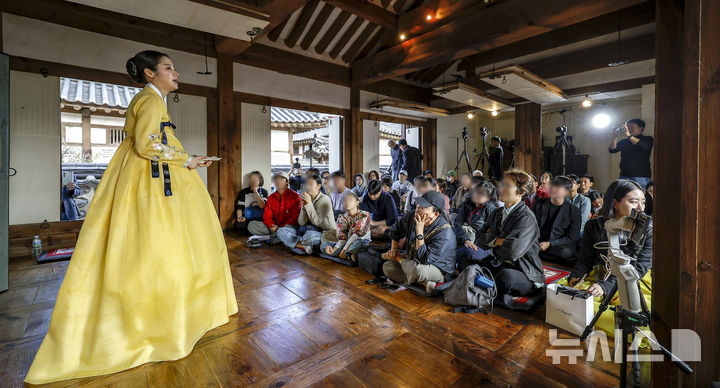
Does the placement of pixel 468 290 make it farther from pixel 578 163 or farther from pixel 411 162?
pixel 578 163

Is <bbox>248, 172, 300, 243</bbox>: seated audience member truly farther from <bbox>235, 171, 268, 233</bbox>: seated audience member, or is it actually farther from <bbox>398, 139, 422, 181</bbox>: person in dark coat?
<bbox>398, 139, 422, 181</bbox>: person in dark coat

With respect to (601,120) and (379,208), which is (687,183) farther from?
(601,120)

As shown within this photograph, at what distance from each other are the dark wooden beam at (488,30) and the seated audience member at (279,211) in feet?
9.46

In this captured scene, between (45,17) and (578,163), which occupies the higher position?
(45,17)

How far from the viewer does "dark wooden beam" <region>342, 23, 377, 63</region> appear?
6.10 meters

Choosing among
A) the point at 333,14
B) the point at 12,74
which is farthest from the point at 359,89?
the point at 12,74

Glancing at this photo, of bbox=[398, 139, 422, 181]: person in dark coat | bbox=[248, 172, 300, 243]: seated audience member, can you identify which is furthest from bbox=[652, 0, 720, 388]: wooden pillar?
bbox=[398, 139, 422, 181]: person in dark coat

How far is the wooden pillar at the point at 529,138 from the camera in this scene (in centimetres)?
691

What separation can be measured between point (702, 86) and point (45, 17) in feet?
19.7

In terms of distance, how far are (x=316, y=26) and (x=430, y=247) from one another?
189 inches

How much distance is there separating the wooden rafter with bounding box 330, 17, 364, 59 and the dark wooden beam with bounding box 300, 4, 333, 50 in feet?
1.73

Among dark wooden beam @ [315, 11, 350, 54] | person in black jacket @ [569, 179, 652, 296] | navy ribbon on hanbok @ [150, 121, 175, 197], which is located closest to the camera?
navy ribbon on hanbok @ [150, 121, 175, 197]

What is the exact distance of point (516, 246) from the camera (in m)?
2.37

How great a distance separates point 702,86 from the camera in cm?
111
